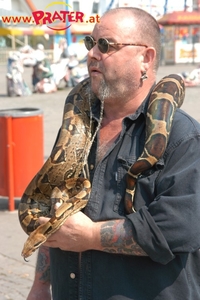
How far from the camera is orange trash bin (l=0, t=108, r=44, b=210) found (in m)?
7.38

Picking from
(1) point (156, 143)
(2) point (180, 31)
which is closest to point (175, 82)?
(1) point (156, 143)

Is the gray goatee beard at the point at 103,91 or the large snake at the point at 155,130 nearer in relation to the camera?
the large snake at the point at 155,130

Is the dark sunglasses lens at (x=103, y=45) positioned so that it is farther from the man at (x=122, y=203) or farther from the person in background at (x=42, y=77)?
the person in background at (x=42, y=77)

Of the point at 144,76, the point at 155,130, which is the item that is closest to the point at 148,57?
the point at 144,76

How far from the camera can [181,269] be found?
8.65ft

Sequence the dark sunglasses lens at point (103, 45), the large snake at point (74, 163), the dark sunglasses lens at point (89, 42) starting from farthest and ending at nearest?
1. the dark sunglasses lens at point (89, 42)
2. the dark sunglasses lens at point (103, 45)
3. the large snake at point (74, 163)

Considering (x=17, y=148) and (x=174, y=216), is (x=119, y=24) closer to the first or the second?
(x=174, y=216)

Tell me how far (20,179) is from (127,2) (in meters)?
6.46

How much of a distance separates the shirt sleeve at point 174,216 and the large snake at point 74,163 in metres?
0.13

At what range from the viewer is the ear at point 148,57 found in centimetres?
287

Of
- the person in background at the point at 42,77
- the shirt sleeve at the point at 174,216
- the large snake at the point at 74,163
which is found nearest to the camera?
the shirt sleeve at the point at 174,216

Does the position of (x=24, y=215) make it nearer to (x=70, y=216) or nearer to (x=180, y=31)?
(x=70, y=216)

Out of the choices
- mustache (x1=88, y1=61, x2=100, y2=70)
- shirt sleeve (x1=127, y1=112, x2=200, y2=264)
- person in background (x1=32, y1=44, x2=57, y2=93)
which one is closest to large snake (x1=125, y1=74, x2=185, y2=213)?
shirt sleeve (x1=127, y1=112, x2=200, y2=264)

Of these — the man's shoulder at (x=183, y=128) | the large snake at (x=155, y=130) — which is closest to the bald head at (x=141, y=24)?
the large snake at (x=155, y=130)
